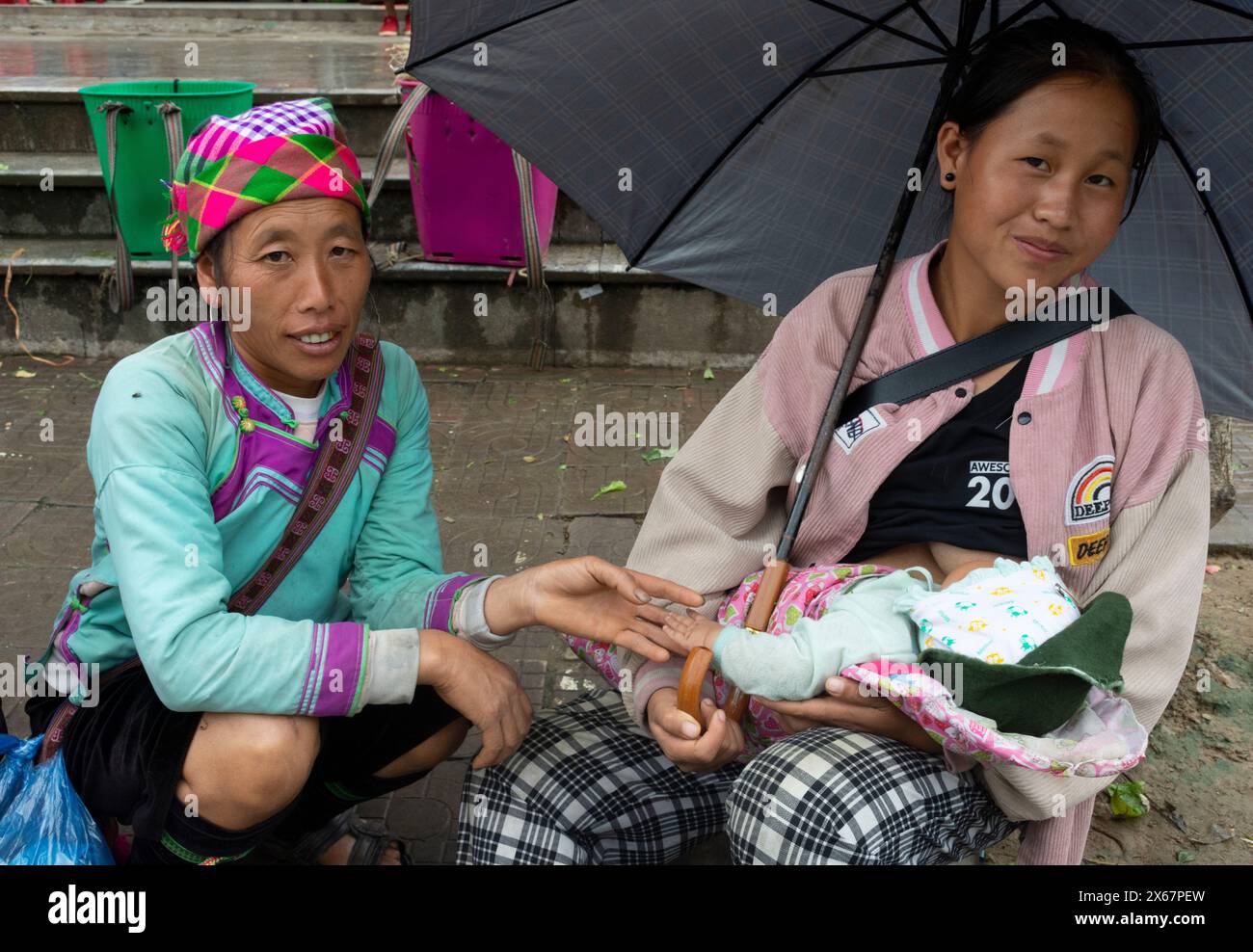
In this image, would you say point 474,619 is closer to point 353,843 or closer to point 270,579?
point 270,579

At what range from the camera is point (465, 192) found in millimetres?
5391

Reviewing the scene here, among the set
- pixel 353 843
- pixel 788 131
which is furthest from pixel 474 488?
pixel 788 131

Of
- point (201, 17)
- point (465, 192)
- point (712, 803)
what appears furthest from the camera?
point (201, 17)

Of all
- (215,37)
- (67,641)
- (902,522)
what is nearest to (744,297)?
(902,522)

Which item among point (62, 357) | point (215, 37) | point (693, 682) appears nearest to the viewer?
point (693, 682)

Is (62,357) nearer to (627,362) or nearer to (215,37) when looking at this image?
(627,362)

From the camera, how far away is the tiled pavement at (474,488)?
10.5 ft

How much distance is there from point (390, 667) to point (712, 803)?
0.68m

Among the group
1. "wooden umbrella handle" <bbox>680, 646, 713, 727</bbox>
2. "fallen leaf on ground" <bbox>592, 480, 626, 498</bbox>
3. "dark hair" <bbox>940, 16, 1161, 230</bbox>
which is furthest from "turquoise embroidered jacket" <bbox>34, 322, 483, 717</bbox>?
"fallen leaf on ground" <bbox>592, 480, 626, 498</bbox>

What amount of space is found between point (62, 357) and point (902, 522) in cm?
476

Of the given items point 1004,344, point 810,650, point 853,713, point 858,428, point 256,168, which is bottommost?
point 853,713

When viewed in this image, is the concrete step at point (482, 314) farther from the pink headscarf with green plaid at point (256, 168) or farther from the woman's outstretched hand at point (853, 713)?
the woman's outstretched hand at point (853, 713)

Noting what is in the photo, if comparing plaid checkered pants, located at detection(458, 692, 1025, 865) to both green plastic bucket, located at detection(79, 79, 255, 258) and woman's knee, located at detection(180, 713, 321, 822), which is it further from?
green plastic bucket, located at detection(79, 79, 255, 258)

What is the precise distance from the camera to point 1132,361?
197cm
